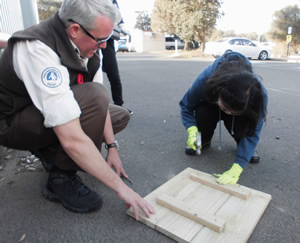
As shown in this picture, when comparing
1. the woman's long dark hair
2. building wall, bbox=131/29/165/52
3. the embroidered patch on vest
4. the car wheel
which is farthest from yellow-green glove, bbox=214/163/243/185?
building wall, bbox=131/29/165/52

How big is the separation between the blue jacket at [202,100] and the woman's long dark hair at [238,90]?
108 mm

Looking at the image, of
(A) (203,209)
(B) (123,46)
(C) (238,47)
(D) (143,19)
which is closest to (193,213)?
(A) (203,209)

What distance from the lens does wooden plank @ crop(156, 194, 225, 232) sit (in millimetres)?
1364

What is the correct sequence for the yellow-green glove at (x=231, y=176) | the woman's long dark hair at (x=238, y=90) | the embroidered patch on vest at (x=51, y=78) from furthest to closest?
the yellow-green glove at (x=231, y=176) < the woman's long dark hair at (x=238, y=90) < the embroidered patch on vest at (x=51, y=78)

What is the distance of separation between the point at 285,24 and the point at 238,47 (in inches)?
438

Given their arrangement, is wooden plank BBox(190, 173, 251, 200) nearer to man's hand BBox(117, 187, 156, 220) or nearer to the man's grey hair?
man's hand BBox(117, 187, 156, 220)

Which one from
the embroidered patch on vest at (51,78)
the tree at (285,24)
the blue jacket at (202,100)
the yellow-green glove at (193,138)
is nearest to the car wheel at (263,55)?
the tree at (285,24)

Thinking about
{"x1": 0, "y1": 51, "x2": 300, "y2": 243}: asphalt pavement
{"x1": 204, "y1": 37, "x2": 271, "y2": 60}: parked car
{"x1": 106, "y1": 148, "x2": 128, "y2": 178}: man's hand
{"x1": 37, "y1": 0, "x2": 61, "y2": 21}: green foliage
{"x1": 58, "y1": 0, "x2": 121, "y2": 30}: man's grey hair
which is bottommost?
{"x1": 0, "y1": 51, "x2": 300, "y2": 243}: asphalt pavement

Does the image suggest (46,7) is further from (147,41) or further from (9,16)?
(9,16)

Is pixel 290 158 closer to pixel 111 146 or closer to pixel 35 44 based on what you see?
pixel 111 146

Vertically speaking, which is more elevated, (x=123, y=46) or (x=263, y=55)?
(x=123, y=46)

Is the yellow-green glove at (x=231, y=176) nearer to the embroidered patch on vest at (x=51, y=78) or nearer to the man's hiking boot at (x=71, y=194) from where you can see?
the man's hiking boot at (x=71, y=194)

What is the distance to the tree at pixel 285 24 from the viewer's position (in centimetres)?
2214

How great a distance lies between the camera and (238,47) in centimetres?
1441
